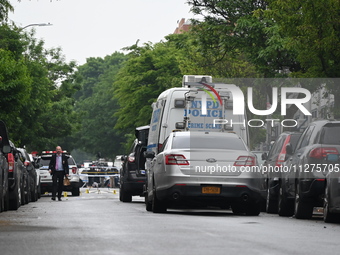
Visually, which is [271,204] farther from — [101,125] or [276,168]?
[101,125]

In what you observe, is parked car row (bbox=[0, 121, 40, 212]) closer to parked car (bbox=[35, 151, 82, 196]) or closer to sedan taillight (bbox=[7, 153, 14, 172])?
sedan taillight (bbox=[7, 153, 14, 172])

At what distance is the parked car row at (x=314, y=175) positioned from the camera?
17.4 meters

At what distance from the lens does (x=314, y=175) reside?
18188 millimetres

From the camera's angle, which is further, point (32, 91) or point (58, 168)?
point (32, 91)

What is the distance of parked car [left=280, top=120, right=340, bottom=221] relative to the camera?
1798cm

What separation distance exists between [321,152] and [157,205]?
3.83 m

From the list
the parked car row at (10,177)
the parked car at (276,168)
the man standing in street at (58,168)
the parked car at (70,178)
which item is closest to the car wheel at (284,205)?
the parked car at (276,168)

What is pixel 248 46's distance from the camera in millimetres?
38500

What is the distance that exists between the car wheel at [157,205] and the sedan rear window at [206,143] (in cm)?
114

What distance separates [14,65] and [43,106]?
15.7 m

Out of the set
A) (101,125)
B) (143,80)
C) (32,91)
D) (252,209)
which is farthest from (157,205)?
(101,125)

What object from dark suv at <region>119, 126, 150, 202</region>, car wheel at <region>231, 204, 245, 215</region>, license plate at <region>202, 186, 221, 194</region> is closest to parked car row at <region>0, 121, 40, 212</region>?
dark suv at <region>119, 126, 150, 202</region>

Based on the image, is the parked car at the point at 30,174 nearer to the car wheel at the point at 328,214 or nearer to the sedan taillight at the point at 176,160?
the sedan taillight at the point at 176,160

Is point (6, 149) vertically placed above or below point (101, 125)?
below
